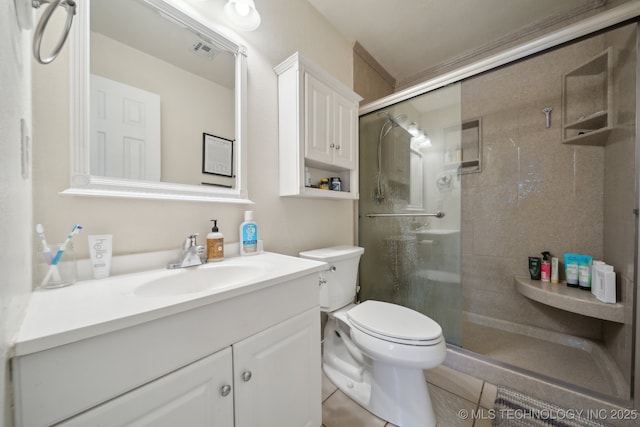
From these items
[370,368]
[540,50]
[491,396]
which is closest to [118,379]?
[370,368]

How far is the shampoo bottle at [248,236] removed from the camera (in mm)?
1087

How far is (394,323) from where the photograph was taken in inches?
42.4

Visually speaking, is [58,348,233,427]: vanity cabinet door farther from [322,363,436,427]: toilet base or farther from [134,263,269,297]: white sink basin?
[322,363,436,427]: toilet base

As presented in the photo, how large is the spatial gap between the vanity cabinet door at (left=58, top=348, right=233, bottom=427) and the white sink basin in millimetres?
214

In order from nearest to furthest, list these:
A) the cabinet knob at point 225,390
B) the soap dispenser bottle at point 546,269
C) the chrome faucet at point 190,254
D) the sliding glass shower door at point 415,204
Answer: the cabinet knob at point 225,390 → the chrome faucet at point 190,254 → the sliding glass shower door at point 415,204 → the soap dispenser bottle at point 546,269

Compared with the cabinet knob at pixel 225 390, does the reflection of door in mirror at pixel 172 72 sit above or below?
above

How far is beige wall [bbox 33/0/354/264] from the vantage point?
27.3 inches

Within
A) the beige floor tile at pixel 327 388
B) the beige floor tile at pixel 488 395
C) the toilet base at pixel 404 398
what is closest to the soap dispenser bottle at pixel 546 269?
the beige floor tile at pixel 488 395

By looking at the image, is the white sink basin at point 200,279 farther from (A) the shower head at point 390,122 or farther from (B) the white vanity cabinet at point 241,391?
(A) the shower head at point 390,122

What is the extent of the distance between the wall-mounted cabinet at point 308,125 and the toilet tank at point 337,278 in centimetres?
37

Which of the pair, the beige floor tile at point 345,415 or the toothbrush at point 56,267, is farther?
the beige floor tile at point 345,415

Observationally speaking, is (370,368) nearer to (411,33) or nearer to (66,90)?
(66,90)

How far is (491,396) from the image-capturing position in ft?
3.93

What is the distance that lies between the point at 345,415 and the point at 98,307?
3.83ft
